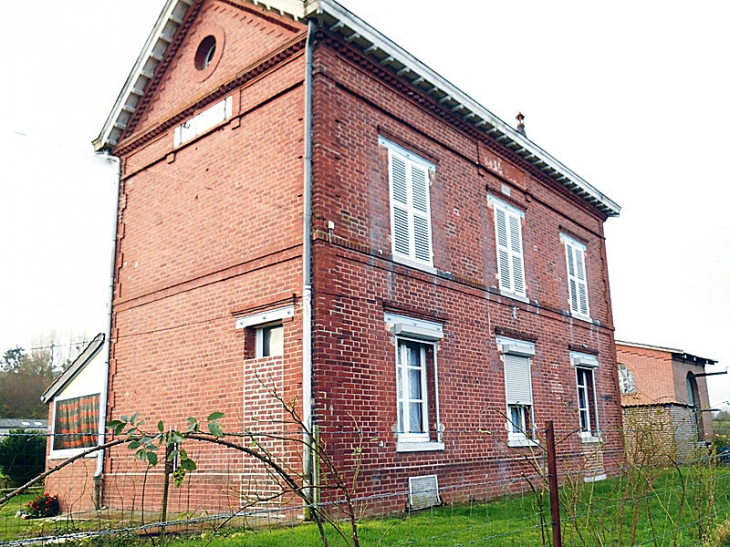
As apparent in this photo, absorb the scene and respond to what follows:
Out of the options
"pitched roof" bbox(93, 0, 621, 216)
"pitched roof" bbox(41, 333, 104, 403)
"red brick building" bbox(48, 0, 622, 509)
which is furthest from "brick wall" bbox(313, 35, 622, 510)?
"pitched roof" bbox(41, 333, 104, 403)

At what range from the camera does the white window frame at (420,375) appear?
11310 mm

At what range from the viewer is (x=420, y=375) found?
479 inches

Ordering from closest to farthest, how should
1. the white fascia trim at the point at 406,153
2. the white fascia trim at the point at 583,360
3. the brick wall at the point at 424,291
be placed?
the brick wall at the point at 424,291 → the white fascia trim at the point at 406,153 → the white fascia trim at the point at 583,360

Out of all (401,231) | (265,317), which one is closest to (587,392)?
(401,231)

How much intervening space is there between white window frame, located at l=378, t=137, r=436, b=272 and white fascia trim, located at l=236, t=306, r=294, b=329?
2.29 metres

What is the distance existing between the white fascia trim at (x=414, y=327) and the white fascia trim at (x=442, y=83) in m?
4.55

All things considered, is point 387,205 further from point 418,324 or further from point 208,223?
point 208,223

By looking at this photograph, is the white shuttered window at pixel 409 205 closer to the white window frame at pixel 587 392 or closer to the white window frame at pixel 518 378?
the white window frame at pixel 518 378

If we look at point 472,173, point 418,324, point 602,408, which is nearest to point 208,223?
point 418,324

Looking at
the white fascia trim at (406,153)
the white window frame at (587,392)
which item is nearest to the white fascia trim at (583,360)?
the white window frame at (587,392)

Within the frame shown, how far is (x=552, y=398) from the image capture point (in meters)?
15.7

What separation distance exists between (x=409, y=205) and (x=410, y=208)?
6 cm

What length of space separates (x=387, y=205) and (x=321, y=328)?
9.70ft

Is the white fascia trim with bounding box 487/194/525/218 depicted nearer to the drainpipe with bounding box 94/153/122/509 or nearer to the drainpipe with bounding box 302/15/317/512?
the drainpipe with bounding box 302/15/317/512
